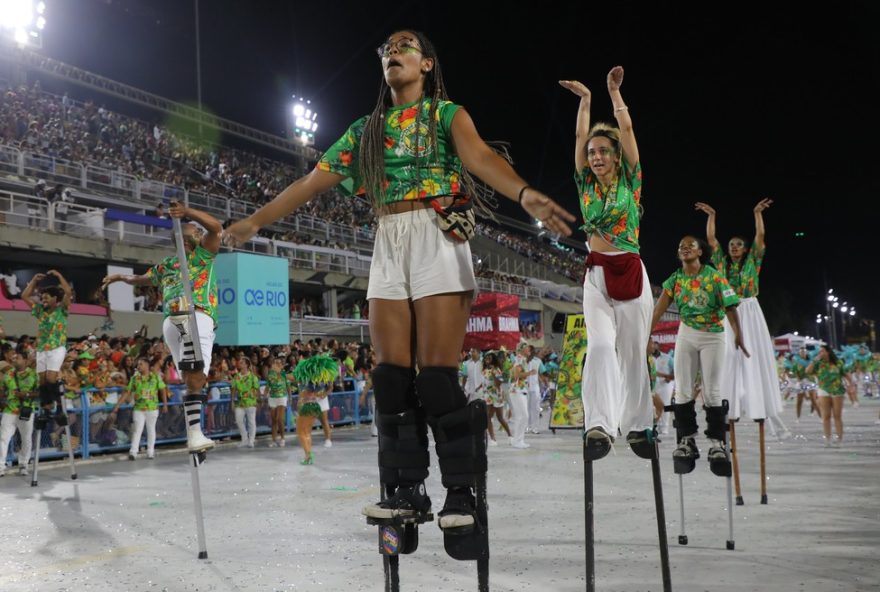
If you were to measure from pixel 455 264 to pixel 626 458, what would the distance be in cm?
802

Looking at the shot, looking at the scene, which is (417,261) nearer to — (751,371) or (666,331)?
(751,371)

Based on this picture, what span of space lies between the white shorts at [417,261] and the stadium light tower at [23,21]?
1157 inches

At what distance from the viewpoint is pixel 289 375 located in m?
14.9

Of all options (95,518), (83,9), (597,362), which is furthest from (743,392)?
(83,9)

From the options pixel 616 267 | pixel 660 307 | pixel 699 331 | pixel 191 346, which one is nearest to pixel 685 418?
pixel 699 331

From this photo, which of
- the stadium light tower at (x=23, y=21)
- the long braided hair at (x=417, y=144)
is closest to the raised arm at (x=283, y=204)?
the long braided hair at (x=417, y=144)

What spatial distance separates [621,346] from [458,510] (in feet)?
6.74

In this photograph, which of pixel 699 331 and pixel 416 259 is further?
pixel 699 331

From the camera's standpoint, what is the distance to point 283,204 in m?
3.24

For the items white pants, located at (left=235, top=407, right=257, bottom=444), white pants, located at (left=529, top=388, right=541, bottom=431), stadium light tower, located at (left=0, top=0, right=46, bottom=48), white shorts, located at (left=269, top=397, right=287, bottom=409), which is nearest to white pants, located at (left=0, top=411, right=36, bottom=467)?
white pants, located at (left=235, top=407, right=257, bottom=444)

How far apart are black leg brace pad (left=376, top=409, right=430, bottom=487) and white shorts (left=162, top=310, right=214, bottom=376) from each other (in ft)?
9.95

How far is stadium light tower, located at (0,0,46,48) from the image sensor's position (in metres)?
26.7

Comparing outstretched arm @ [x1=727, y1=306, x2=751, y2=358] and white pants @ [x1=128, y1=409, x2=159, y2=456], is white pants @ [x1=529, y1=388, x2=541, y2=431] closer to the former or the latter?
white pants @ [x1=128, y1=409, x2=159, y2=456]

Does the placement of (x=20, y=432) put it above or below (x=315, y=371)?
below
